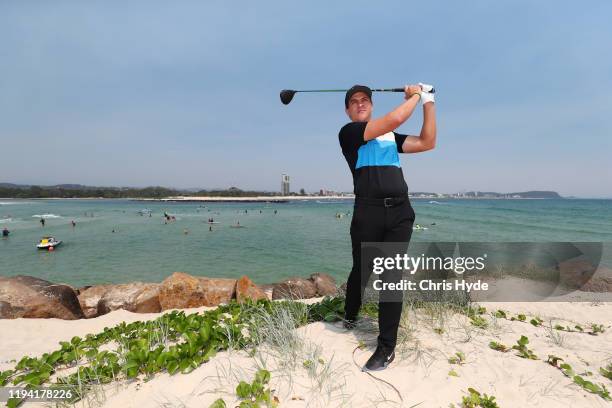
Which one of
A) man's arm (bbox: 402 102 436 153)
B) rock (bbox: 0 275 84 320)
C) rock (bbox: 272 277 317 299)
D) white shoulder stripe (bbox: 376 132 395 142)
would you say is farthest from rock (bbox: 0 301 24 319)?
man's arm (bbox: 402 102 436 153)

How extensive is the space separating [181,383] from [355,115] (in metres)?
2.96

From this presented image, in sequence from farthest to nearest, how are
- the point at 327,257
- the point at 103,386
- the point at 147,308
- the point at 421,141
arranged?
the point at 327,257 → the point at 147,308 → the point at 421,141 → the point at 103,386

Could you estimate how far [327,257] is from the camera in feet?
54.2

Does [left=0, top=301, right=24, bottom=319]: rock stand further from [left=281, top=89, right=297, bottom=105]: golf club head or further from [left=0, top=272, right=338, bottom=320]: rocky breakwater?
[left=281, top=89, right=297, bottom=105]: golf club head

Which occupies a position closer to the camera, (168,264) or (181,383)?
(181,383)

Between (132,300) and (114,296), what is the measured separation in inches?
20.1

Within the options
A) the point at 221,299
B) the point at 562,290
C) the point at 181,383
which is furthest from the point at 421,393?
the point at 562,290

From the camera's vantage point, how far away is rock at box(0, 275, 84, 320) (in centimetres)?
619

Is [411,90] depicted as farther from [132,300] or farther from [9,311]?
[9,311]

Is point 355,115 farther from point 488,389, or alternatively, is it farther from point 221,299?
point 221,299

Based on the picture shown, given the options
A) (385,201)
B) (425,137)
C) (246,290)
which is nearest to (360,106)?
(425,137)

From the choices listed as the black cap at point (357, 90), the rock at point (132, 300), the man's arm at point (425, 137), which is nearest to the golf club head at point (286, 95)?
the black cap at point (357, 90)

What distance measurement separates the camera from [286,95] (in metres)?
3.50

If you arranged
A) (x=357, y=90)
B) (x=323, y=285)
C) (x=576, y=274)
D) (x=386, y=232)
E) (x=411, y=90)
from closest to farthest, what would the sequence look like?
(x=411, y=90)
(x=386, y=232)
(x=357, y=90)
(x=576, y=274)
(x=323, y=285)
